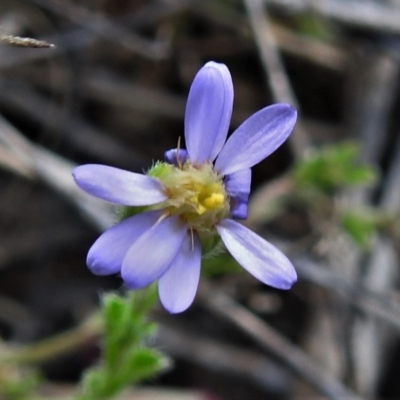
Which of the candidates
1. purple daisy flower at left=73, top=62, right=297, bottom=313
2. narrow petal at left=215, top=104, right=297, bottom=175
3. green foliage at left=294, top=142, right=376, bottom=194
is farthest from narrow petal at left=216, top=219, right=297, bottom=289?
green foliage at left=294, top=142, right=376, bottom=194

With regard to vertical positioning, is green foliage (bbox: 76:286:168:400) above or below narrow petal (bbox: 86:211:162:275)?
below

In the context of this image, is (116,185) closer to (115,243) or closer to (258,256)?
(115,243)


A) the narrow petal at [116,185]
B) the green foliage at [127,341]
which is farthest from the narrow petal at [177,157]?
the green foliage at [127,341]

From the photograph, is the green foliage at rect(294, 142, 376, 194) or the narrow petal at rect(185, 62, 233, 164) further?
the green foliage at rect(294, 142, 376, 194)

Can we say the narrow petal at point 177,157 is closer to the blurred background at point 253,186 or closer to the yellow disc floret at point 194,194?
the yellow disc floret at point 194,194

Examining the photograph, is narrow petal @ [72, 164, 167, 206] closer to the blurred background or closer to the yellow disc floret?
the yellow disc floret

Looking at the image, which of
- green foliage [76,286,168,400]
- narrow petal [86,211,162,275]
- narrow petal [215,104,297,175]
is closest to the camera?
narrow petal [86,211,162,275]
